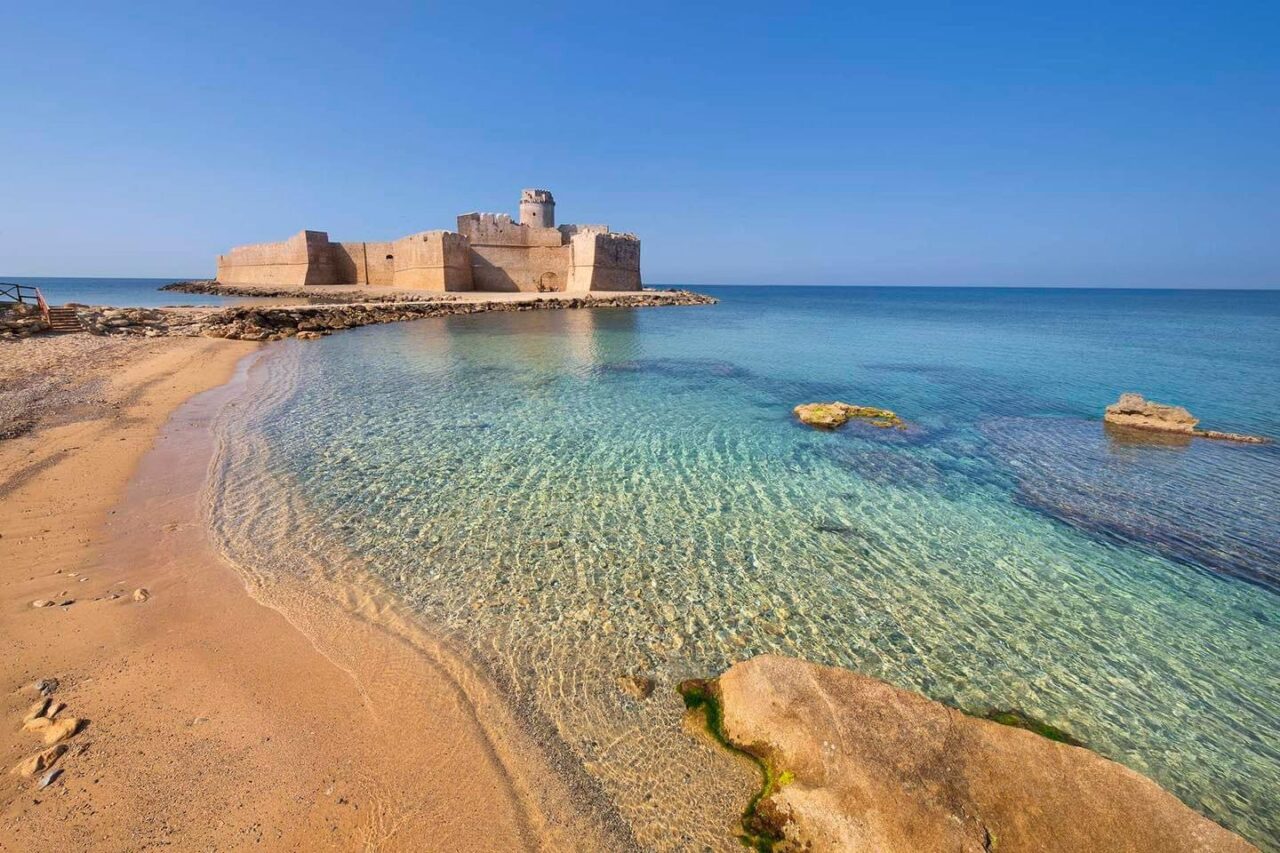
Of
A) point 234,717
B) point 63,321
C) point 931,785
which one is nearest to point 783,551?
point 931,785

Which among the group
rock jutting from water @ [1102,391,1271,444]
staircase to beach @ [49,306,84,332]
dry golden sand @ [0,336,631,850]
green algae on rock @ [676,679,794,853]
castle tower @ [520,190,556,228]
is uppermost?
castle tower @ [520,190,556,228]

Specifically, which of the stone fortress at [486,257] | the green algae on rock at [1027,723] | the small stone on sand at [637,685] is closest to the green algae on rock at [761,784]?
the small stone on sand at [637,685]

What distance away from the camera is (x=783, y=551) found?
410 cm

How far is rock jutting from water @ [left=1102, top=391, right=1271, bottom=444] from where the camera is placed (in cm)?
751

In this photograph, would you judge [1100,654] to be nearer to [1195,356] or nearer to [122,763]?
[122,763]

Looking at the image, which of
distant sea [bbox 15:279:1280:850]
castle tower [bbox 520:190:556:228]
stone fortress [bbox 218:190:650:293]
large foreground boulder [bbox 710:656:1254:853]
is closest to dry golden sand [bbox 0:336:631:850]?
distant sea [bbox 15:279:1280:850]

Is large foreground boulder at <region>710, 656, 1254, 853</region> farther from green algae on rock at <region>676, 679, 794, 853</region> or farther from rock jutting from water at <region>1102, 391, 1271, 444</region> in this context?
rock jutting from water at <region>1102, 391, 1271, 444</region>

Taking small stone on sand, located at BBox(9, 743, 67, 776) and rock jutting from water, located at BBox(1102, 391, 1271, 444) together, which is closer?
small stone on sand, located at BBox(9, 743, 67, 776)

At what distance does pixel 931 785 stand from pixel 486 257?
109ft

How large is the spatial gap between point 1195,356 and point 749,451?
19.5 metres

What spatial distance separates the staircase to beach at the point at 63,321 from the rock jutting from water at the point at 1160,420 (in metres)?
23.4

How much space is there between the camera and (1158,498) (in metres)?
5.37

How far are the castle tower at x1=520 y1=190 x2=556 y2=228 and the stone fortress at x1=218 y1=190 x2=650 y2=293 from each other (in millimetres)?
58

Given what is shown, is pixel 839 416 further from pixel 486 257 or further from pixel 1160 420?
pixel 486 257
